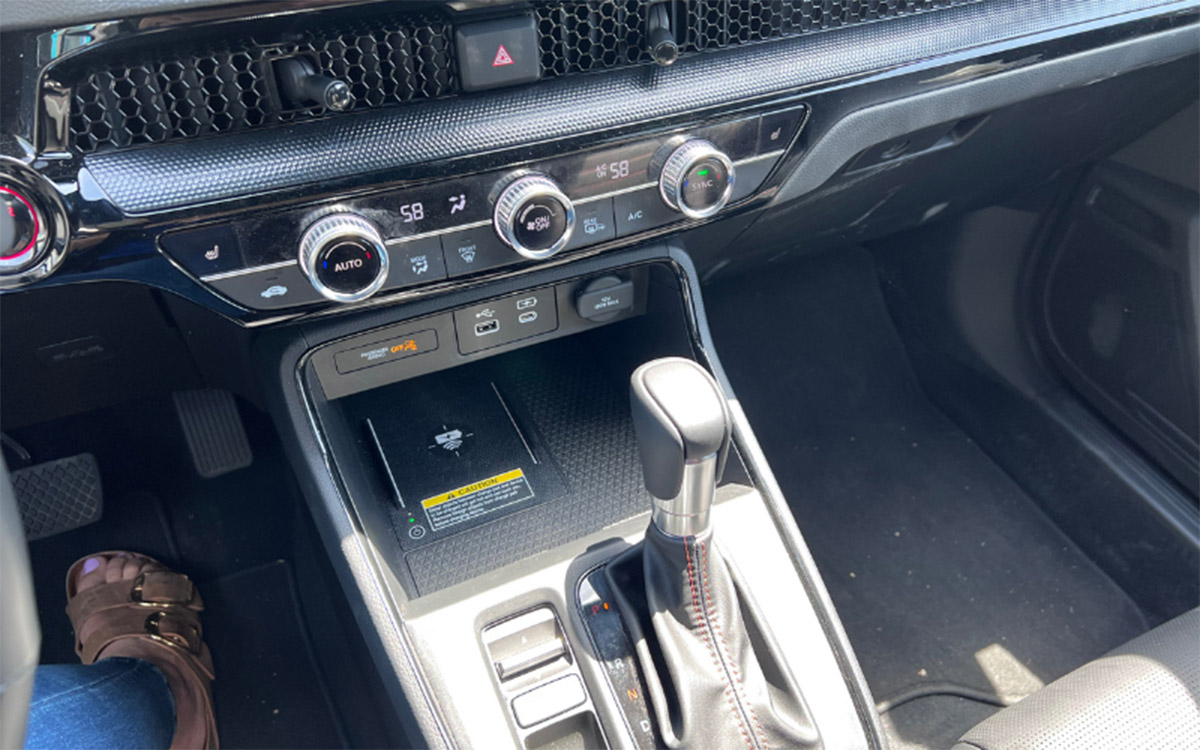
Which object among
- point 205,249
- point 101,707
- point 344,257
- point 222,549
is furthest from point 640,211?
point 222,549

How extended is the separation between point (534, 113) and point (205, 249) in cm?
31

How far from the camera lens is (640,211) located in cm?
89

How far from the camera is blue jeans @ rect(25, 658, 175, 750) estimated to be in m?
1.08

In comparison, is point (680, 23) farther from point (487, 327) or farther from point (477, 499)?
point (477, 499)

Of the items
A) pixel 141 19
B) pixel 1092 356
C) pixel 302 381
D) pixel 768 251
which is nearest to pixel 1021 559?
pixel 1092 356

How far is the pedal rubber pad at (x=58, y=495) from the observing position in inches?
55.7

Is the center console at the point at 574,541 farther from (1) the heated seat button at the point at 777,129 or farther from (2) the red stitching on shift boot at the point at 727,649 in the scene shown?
(1) the heated seat button at the point at 777,129

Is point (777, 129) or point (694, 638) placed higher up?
point (777, 129)

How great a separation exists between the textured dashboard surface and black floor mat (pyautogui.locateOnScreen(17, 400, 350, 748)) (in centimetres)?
89

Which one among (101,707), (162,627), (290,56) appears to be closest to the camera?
(290,56)

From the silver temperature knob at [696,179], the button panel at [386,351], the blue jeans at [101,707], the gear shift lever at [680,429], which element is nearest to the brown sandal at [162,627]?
the blue jeans at [101,707]

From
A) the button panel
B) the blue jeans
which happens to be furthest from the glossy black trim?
the blue jeans

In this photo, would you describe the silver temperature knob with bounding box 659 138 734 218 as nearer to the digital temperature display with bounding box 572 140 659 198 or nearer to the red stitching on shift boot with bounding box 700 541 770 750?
the digital temperature display with bounding box 572 140 659 198

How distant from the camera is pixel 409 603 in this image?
91cm
